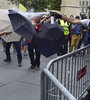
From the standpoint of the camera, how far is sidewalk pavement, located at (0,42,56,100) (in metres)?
4.87

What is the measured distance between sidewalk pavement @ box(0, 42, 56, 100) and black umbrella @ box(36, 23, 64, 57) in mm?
1196

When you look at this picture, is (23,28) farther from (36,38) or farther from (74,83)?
(74,83)

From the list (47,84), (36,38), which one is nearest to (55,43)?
(36,38)

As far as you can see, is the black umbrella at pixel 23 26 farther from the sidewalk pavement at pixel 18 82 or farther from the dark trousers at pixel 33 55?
the dark trousers at pixel 33 55

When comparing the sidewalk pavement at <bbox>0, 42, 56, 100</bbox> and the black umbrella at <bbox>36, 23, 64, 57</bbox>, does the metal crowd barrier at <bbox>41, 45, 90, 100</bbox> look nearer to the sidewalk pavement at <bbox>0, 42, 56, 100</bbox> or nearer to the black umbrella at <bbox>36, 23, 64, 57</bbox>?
the black umbrella at <bbox>36, 23, 64, 57</bbox>

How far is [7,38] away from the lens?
19.6 ft

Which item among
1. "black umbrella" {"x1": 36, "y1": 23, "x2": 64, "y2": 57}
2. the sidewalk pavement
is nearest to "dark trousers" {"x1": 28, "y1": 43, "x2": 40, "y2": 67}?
the sidewalk pavement

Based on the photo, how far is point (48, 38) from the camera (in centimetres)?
430

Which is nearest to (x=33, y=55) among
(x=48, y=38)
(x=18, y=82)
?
(x=18, y=82)

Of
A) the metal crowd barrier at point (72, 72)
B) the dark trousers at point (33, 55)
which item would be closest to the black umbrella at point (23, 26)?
the metal crowd barrier at point (72, 72)

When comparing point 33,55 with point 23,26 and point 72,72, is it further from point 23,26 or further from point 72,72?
point 72,72

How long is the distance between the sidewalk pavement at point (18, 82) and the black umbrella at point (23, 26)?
1492 mm

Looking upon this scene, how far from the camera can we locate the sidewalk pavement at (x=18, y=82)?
16.0 ft

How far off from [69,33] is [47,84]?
25.7ft
